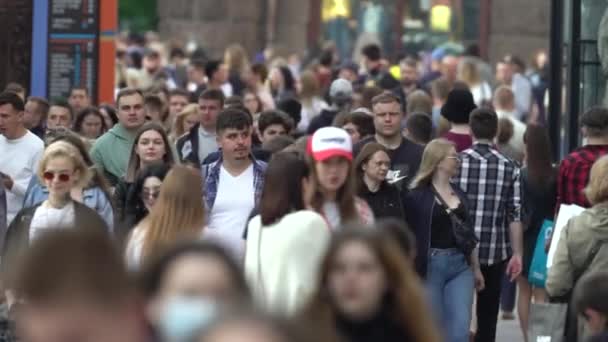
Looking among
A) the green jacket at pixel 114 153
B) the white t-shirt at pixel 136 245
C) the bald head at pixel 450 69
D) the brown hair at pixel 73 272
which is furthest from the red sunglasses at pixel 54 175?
the bald head at pixel 450 69

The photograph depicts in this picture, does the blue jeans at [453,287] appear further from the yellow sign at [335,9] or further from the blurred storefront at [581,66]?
the yellow sign at [335,9]

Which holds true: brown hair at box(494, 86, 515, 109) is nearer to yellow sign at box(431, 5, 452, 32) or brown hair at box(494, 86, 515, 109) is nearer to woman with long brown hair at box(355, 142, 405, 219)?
woman with long brown hair at box(355, 142, 405, 219)

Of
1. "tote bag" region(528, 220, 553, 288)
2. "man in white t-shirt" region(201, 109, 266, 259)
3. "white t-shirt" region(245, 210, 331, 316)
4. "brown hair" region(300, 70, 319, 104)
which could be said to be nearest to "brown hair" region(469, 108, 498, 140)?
"tote bag" region(528, 220, 553, 288)

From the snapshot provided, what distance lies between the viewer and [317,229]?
7.91m

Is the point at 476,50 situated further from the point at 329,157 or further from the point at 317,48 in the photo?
the point at 329,157

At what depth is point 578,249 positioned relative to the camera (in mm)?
10328

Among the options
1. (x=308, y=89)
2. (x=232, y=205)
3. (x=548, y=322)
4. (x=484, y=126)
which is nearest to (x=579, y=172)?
(x=484, y=126)

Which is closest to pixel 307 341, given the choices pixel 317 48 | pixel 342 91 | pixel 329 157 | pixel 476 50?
pixel 329 157

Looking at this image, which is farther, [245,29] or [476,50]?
[245,29]

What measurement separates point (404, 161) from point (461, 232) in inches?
36.3

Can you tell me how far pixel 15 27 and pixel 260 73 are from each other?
496 centimetres

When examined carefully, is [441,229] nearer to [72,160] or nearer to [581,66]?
[72,160]

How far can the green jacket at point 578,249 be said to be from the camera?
33.7 ft

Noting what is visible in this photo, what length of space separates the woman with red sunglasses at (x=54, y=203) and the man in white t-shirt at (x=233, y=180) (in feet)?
2.60
